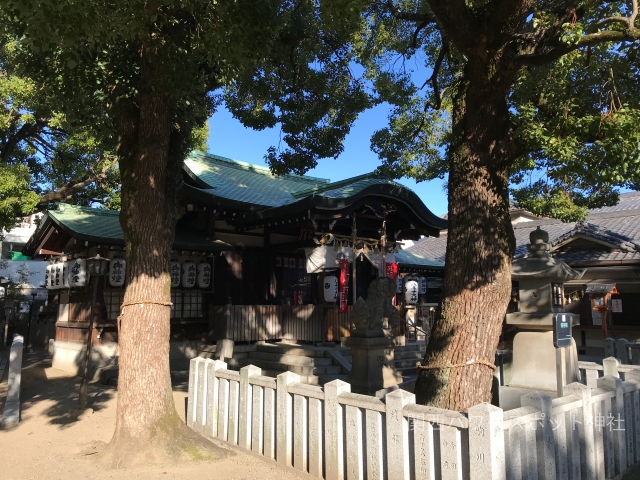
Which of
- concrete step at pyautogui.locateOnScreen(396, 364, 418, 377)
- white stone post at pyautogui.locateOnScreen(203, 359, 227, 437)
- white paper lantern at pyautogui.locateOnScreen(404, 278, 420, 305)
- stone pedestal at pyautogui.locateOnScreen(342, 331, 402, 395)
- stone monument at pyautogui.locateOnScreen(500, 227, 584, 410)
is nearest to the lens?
stone monument at pyautogui.locateOnScreen(500, 227, 584, 410)

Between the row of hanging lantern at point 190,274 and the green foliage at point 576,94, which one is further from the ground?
the green foliage at point 576,94

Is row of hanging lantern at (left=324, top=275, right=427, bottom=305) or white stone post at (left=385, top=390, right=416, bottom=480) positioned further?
row of hanging lantern at (left=324, top=275, right=427, bottom=305)

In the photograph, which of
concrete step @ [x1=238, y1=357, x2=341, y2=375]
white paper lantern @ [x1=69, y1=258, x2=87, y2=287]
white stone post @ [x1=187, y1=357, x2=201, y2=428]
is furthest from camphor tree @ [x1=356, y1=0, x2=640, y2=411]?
white paper lantern @ [x1=69, y1=258, x2=87, y2=287]

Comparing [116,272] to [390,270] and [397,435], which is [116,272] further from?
[397,435]

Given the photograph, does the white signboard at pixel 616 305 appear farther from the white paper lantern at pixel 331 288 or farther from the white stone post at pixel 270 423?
the white stone post at pixel 270 423

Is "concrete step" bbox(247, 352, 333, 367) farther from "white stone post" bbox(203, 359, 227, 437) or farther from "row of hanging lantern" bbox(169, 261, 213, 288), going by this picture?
"white stone post" bbox(203, 359, 227, 437)

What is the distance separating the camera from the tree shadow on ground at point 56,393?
8980 mm

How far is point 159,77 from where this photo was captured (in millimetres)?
6609

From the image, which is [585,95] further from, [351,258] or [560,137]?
[351,258]

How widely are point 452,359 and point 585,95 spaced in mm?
3847

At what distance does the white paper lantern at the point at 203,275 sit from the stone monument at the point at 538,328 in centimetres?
843

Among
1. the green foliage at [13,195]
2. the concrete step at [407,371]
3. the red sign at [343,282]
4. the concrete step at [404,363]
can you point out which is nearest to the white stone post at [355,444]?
the concrete step at [407,371]

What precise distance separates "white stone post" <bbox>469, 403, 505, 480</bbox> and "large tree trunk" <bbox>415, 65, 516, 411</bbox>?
1342 millimetres

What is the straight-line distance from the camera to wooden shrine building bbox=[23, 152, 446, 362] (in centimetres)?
1234
